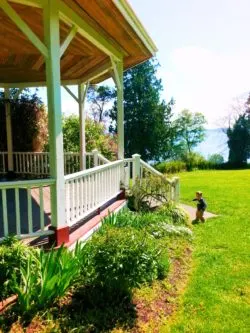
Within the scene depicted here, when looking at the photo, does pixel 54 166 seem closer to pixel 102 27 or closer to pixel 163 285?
pixel 163 285

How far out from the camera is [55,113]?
4266mm

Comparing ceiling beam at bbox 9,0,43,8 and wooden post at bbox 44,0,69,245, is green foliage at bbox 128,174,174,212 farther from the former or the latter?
ceiling beam at bbox 9,0,43,8

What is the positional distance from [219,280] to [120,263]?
6.04ft

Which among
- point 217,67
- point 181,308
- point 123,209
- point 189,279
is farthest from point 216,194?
point 217,67

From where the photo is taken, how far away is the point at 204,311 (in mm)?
3729

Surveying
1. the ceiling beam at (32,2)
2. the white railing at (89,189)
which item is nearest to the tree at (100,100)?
the white railing at (89,189)

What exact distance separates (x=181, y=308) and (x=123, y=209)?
3542 millimetres

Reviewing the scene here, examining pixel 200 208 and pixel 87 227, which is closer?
pixel 87 227

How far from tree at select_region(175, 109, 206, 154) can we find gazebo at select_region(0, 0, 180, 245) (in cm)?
3406

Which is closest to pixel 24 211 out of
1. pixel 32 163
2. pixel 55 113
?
pixel 55 113

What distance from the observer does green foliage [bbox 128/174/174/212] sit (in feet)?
25.0

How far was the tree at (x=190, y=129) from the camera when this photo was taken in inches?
1684

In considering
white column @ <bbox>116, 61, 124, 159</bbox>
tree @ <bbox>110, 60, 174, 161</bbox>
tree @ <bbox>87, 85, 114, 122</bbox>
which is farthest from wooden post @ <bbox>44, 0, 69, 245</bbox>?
tree @ <bbox>87, 85, 114, 122</bbox>

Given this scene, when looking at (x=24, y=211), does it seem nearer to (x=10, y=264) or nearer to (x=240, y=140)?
(x=10, y=264)
